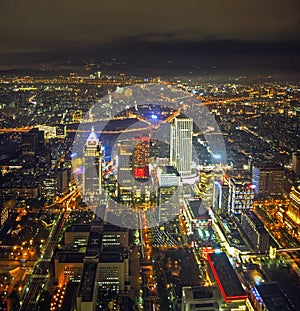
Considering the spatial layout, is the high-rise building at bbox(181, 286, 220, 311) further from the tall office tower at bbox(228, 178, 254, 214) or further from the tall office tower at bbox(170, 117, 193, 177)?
the tall office tower at bbox(170, 117, 193, 177)

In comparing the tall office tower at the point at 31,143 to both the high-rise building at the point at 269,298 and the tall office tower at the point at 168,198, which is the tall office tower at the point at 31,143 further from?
the high-rise building at the point at 269,298

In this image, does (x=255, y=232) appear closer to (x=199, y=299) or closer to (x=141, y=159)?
(x=199, y=299)

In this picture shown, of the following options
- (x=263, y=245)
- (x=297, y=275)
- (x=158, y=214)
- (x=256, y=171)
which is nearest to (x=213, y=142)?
(x=256, y=171)

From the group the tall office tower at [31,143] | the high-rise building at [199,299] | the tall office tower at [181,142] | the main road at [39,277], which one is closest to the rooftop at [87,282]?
the main road at [39,277]

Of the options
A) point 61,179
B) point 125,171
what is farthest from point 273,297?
point 61,179

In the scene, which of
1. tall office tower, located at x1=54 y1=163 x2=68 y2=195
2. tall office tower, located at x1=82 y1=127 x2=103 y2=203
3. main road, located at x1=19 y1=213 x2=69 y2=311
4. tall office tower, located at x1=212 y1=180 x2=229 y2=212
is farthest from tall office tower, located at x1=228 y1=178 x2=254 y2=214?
tall office tower, located at x1=54 y1=163 x2=68 y2=195

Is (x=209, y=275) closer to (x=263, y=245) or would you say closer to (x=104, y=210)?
(x=263, y=245)
